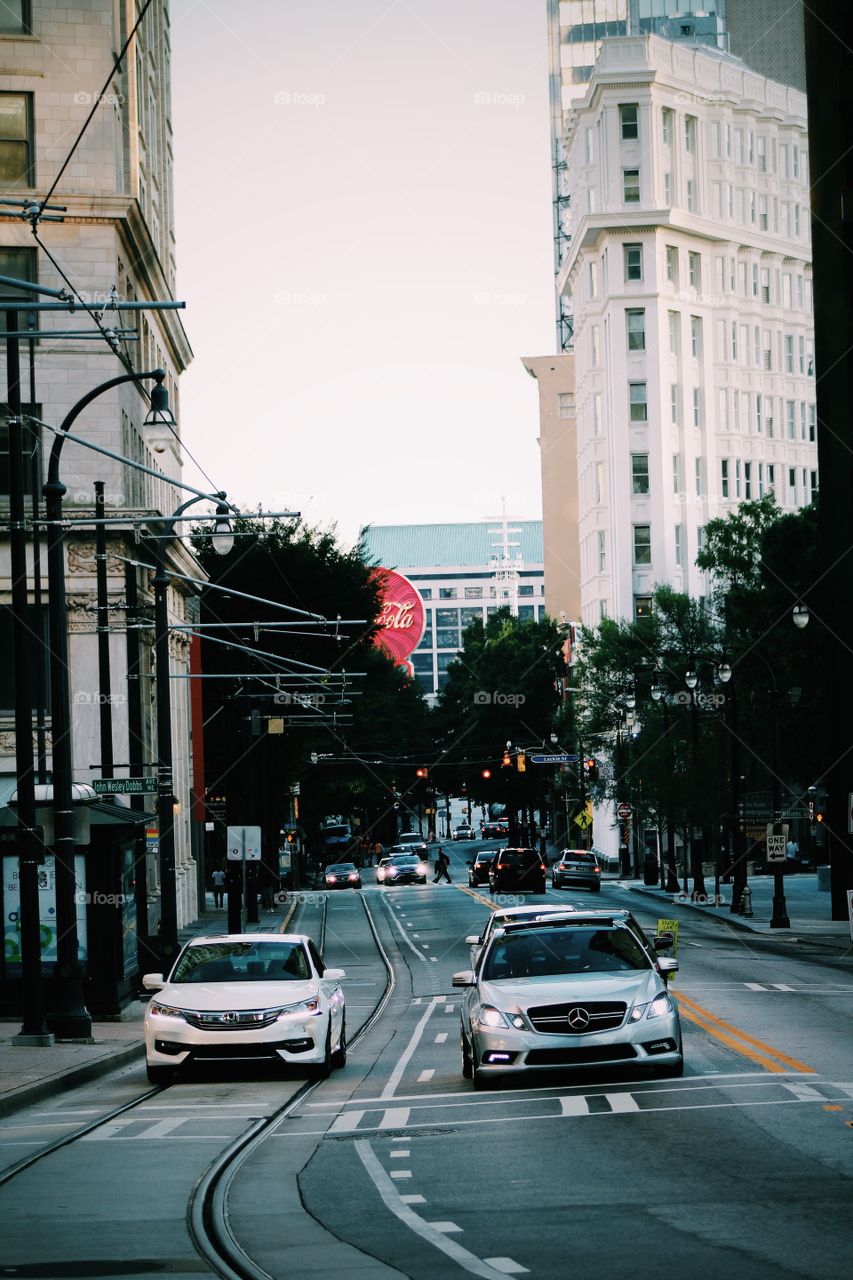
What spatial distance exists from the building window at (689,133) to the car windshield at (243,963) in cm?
9708

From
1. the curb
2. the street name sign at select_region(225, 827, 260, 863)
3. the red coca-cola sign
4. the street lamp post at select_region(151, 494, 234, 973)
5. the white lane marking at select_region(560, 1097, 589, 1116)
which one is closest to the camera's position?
the white lane marking at select_region(560, 1097, 589, 1116)

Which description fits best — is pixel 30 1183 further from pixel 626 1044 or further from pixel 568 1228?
pixel 626 1044

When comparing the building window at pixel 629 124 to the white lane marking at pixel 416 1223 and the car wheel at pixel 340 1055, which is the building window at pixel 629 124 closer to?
the car wheel at pixel 340 1055

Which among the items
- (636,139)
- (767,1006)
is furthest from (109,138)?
(636,139)

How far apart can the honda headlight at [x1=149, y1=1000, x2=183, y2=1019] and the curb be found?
1.20 meters

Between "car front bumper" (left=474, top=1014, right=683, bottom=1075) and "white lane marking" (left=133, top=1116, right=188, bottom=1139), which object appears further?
"car front bumper" (left=474, top=1014, right=683, bottom=1075)

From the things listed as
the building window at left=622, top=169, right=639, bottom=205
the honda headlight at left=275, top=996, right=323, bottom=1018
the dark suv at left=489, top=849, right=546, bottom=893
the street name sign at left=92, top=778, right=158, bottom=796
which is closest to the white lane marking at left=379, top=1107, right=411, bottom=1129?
the honda headlight at left=275, top=996, right=323, bottom=1018

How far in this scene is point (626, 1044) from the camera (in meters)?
16.9

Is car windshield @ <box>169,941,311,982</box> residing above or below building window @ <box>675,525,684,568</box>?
below

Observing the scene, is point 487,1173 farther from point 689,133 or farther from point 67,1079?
point 689,133

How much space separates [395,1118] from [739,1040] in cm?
641

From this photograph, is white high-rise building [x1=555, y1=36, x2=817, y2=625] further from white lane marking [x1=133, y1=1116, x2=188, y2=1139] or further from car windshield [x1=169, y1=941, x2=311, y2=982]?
white lane marking [x1=133, y1=1116, x2=188, y2=1139]

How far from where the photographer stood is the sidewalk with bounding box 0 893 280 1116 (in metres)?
18.7

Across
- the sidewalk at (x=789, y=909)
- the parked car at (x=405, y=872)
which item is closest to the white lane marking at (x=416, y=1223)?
the sidewalk at (x=789, y=909)
